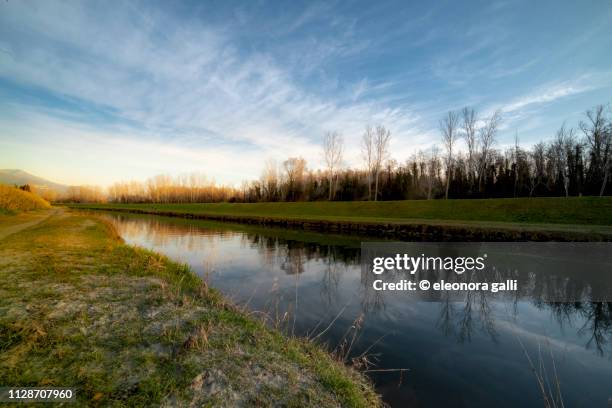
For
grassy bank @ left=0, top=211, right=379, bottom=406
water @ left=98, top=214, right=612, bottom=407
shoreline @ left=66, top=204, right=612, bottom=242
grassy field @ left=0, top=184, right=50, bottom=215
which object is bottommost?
water @ left=98, top=214, right=612, bottom=407

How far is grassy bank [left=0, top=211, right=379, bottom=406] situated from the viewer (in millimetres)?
3365

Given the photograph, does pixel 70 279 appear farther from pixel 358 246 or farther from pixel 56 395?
pixel 358 246

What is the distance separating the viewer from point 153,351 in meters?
4.18

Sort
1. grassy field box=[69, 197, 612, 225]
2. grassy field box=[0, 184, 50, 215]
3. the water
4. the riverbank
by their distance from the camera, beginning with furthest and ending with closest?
grassy field box=[0, 184, 50, 215] < grassy field box=[69, 197, 612, 225] < the riverbank < the water

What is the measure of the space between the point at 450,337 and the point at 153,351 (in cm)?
633

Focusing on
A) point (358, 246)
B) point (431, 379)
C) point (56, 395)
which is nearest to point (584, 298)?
→ point (431, 379)

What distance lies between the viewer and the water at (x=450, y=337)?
4.76 m

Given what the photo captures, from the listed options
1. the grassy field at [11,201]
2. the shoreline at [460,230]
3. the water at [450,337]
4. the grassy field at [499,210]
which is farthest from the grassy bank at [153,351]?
the grassy field at [11,201]

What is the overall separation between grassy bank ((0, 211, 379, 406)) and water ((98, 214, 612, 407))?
51.1 inches

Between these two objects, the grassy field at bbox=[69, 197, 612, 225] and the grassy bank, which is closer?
the grassy bank

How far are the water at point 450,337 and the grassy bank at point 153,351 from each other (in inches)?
51.1

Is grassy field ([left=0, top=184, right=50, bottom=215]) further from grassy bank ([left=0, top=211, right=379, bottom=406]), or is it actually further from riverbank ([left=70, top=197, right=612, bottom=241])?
grassy bank ([left=0, top=211, right=379, bottom=406])

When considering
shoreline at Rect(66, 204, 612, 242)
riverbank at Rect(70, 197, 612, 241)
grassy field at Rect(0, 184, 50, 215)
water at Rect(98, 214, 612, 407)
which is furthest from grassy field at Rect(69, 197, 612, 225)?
grassy field at Rect(0, 184, 50, 215)

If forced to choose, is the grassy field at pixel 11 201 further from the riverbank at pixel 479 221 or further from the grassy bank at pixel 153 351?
the grassy bank at pixel 153 351
